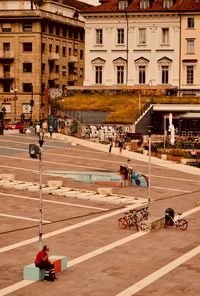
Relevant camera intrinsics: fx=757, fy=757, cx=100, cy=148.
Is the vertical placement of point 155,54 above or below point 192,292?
above

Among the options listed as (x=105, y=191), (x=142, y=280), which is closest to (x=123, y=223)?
(x=142, y=280)

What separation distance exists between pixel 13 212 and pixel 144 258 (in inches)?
517

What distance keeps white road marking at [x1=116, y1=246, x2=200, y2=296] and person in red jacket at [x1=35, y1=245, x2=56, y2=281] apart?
2967 mm

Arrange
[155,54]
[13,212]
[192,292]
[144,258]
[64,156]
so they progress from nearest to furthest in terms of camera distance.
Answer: [192,292]
[144,258]
[13,212]
[64,156]
[155,54]

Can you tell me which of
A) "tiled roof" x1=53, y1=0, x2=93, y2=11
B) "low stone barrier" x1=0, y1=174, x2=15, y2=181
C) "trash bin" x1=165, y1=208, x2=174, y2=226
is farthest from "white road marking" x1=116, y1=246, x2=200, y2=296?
"tiled roof" x1=53, y1=0, x2=93, y2=11

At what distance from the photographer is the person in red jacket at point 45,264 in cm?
2730

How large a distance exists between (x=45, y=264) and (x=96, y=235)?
918cm

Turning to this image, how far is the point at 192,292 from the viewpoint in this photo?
2602cm

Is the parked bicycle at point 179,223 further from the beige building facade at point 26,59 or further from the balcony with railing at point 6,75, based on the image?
the balcony with railing at point 6,75

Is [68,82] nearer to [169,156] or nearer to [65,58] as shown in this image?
[65,58]

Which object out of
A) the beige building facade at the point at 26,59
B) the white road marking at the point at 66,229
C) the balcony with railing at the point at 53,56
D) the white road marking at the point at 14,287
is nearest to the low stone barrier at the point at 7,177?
the white road marking at the point at 66,229

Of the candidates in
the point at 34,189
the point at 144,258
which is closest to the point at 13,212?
the point at 34,189

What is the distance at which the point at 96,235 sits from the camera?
3634 centimetres

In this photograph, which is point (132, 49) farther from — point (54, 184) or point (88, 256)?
point (88, 256)
